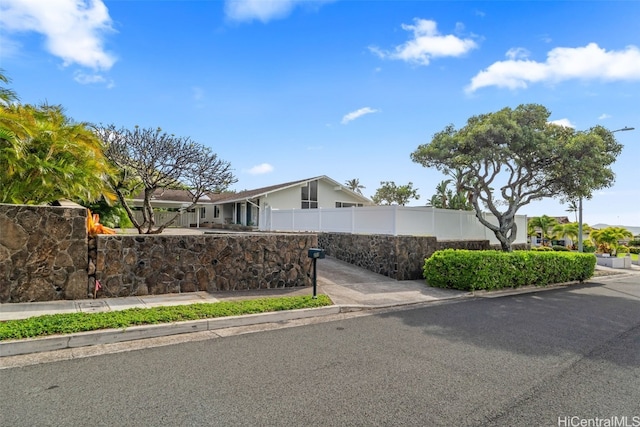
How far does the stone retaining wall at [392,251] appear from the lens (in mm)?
13297

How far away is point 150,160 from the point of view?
13.9 metres

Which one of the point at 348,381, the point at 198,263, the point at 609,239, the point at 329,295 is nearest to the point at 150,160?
the point at 198,263

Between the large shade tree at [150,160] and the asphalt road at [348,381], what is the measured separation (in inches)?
364

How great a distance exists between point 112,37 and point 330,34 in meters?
6.30

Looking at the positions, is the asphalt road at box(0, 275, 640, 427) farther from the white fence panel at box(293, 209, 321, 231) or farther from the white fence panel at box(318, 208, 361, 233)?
the white fence panel at box(293, 209, 321, 231)

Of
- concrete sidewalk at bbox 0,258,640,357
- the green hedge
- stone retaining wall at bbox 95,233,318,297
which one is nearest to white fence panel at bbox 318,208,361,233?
concrete sidewalk at bbox 0,258,640,357

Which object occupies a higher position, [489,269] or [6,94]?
[6,94]

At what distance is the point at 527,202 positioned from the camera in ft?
54.1

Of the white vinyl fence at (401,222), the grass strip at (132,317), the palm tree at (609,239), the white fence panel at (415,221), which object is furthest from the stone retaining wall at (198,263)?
the palm tree at (609,239)

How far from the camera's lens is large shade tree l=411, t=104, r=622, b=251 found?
46.4 ft

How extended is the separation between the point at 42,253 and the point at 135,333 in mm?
3520

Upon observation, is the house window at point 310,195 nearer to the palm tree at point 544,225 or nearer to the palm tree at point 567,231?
the palm tree at point 567,231

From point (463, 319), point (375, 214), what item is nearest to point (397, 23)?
point (375, 214)

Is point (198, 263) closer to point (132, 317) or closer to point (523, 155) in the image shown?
point (132, 317)
